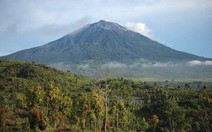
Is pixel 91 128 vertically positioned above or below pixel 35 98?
below

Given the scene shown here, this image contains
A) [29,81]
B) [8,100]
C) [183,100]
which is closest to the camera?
[8,100]

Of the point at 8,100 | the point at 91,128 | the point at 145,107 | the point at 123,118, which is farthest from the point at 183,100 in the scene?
the point at 8,100

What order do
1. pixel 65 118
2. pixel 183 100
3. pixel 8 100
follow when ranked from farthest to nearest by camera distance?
pixel 183 100 → pixel 8 100 → pixel 65 118

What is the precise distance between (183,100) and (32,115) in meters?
47.6

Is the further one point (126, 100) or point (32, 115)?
point (126, 100)

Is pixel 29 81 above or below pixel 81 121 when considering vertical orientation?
above

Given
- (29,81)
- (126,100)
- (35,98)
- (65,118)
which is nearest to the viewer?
(35,98)

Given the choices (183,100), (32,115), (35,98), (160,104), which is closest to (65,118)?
(35,98)

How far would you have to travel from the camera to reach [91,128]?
167 feet

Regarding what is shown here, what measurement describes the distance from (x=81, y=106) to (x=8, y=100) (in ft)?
76.9

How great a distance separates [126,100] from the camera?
7200 centimetres

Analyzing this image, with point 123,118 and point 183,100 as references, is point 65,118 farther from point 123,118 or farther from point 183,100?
point 183,100

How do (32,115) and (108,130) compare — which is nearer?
(32,115)

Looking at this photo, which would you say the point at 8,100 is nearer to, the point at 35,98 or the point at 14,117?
the point at 14,117
